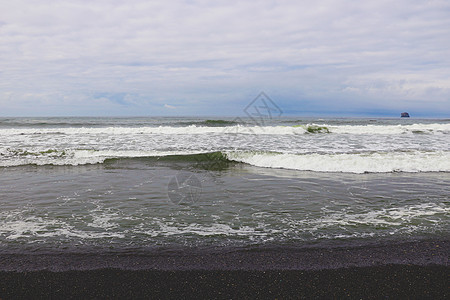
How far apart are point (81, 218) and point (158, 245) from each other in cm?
202

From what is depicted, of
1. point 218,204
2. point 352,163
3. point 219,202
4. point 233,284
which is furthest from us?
point 352,163

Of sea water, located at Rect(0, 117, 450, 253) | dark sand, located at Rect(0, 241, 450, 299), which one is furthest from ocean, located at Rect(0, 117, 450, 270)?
dark sand, located at Rect(0, 241, 450, 299)

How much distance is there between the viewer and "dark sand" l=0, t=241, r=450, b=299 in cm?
330

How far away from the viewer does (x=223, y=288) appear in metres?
3.39

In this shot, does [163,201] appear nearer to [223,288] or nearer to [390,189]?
[223,288]

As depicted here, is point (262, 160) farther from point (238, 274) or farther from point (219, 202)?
point (238, 274)

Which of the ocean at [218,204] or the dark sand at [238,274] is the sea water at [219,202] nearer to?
the ocean at [218,204]

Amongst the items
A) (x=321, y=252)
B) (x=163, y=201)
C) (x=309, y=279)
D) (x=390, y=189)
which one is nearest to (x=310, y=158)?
(x=390, y=189)

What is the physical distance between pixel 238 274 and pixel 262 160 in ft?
28.9

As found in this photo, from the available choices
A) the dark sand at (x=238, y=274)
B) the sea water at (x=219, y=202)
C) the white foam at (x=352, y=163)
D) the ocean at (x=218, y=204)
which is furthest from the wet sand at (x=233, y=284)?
the white foam at (x=352, y=163)

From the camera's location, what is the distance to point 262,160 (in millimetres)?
12305

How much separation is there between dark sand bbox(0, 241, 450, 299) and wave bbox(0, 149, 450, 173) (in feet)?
22.8

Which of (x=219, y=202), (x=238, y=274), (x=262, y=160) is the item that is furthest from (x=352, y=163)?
(x=238, y=274)

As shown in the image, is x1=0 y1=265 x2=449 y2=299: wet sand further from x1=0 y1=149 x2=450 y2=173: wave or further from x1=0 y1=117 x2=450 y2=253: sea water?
x1=0 y1=149 x2=450 y2=173: wave
